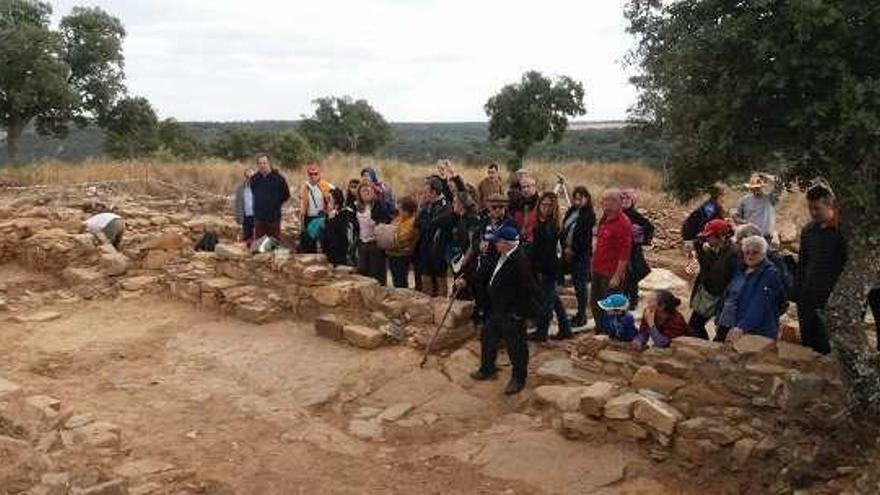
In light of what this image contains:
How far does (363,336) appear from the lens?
8.80 metres

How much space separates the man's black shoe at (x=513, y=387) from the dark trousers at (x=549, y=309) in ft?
2.37

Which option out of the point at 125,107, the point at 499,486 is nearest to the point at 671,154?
the point at 499,486

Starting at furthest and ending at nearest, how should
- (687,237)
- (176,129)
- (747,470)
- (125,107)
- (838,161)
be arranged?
1. (176,129)
2. (125,107)
3. (687,237)
4. (747,470)
5. (838,161)

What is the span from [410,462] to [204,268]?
5.49 meters

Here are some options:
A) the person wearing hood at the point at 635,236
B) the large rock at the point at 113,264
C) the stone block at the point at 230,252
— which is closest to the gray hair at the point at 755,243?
the person wearing hood at the point at 635,236

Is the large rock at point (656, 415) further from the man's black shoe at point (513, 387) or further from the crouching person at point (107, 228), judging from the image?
the crouching person at point (107, 228)

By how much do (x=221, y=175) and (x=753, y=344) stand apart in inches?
648

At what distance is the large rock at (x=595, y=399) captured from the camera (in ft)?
21.5

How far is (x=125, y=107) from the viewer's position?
31344 millimetres

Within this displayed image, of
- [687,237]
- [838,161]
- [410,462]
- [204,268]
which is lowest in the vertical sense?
[410,462]

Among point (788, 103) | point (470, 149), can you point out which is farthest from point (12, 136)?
point (788, 103)

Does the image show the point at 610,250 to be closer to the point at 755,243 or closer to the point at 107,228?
the point at 755,243

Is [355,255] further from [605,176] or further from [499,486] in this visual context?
[605,176]

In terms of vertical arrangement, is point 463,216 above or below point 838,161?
below
